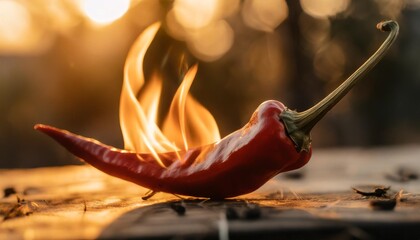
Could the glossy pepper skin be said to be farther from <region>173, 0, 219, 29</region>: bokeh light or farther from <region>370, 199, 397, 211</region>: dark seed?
<region>173, 0, 219, 29</region>: bokeh light

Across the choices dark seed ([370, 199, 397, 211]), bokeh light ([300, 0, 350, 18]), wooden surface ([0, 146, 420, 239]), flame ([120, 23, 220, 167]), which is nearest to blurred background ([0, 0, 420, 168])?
bokeh light ([300, 0, 350, 18])

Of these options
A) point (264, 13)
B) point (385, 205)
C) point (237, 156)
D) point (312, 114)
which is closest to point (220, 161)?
point (237, 156)

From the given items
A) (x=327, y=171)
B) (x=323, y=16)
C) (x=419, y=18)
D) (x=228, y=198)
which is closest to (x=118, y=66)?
(x=323, y=16)

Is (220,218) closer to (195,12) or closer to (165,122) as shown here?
(165,122)

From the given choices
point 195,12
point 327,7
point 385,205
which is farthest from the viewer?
point 195,12

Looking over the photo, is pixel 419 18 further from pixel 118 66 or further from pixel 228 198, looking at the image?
pixel 228 198

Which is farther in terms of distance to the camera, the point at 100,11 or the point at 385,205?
the point at 100,11

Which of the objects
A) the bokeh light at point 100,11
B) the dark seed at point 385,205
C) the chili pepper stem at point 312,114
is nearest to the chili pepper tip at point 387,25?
the chili pepper stem at point 312,114
